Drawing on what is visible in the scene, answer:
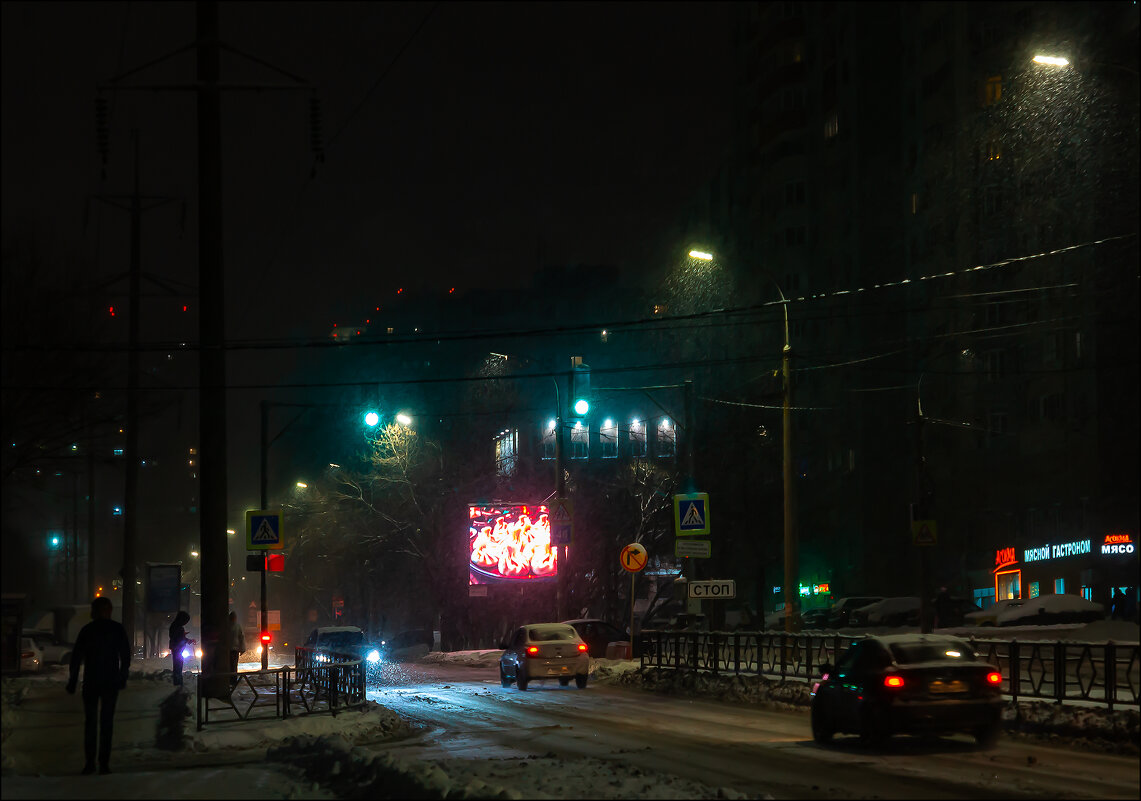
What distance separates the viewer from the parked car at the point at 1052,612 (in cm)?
4316

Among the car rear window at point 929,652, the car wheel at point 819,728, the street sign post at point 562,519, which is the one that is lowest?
the car wheel at point 819,728

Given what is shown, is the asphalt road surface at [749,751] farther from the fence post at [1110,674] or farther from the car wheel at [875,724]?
the fence post at [1110,674]

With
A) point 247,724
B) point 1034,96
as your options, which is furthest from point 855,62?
point 247,724

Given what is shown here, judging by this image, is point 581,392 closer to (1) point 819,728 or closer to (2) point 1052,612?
(1) point 819,728

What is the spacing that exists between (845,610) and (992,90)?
2644 cm

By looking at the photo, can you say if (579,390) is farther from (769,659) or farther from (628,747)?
(628,747)

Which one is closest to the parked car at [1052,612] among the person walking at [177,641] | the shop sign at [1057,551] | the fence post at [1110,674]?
the shop sign at [1057,551]

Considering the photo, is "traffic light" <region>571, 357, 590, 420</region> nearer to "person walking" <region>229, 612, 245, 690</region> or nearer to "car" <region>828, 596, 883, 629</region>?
"person walking" <region>229, 612, 245, 690</region>

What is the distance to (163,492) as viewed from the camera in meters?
115

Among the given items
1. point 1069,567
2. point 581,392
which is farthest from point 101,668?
point 1069,567

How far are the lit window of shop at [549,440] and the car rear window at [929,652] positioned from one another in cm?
3929

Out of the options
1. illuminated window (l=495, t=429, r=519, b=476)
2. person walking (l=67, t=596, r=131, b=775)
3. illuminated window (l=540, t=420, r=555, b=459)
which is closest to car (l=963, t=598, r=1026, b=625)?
illuminated window (l=540, t=420, r=555, b=459)

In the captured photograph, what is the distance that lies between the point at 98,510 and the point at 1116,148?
82.0m

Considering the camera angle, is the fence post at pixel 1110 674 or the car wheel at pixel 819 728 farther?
the fence post at pixel 1110 674
